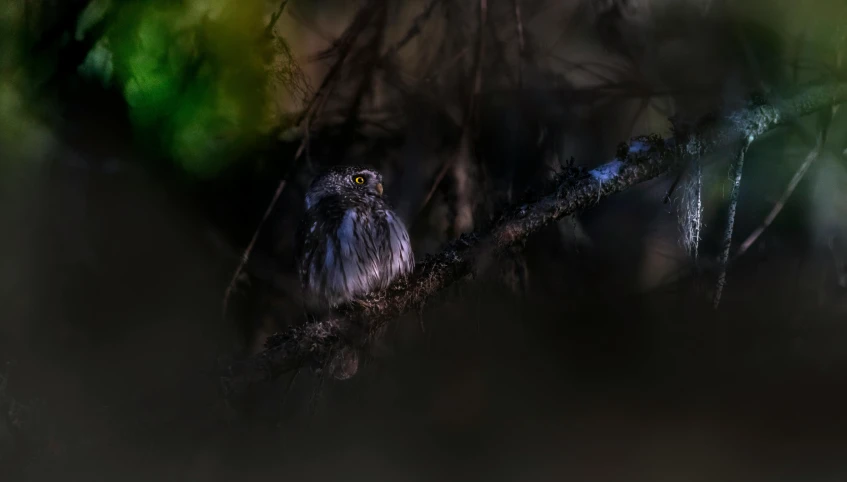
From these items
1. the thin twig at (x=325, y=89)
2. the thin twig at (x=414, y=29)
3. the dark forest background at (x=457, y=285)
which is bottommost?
the dark forest background at (x=457, y=285)

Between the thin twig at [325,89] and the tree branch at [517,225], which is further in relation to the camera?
the thin twig at [325,89]

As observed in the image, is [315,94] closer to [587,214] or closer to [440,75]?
[440,75]

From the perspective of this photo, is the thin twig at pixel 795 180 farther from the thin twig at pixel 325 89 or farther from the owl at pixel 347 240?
the thin twig at pixel 325 89

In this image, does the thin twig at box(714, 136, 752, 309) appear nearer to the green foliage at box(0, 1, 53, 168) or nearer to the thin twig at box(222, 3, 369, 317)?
the thin twig at box(222, 3, 369, 317)

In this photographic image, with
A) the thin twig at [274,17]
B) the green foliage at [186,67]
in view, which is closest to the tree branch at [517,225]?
the green foliage at [186,67]

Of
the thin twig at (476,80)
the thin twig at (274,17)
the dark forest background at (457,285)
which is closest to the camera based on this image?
the dark forest background at (457,285)

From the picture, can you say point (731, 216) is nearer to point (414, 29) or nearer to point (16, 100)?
point (414, 29)

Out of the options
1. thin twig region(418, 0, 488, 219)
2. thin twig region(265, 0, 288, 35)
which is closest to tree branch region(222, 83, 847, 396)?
thin twig region(418, 0, 488, 219)
